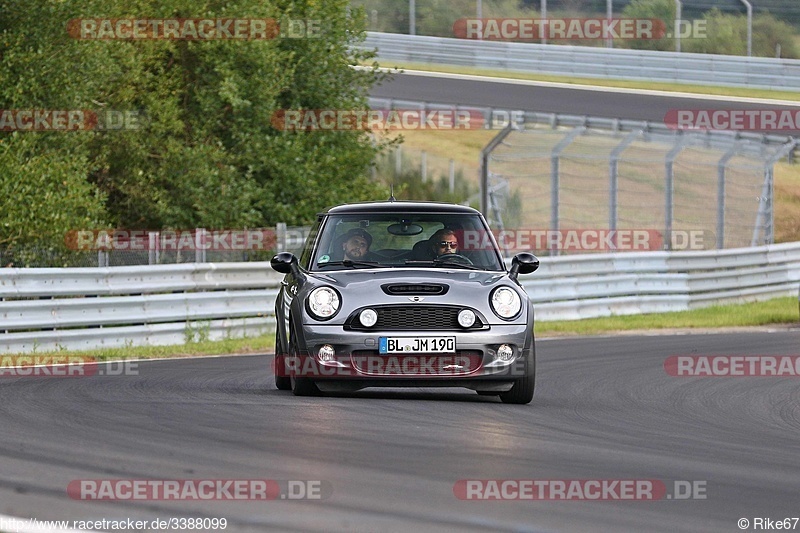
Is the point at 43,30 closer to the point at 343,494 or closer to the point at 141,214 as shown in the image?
the point at 141,214

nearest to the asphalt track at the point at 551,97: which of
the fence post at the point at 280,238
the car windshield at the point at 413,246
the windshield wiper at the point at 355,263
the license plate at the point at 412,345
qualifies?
the fence post at the point at 280,238

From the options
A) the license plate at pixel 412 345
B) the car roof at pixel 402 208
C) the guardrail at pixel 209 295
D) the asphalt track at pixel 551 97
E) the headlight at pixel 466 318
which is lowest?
the guardrail at pixel 209 295

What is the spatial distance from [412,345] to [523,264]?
144 cm

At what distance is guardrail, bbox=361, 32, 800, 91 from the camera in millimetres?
36125

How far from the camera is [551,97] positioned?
38.8 meters

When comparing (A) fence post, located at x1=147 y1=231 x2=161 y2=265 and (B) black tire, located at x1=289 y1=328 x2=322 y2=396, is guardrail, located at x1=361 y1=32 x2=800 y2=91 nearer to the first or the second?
(A) fence post, located at x1=147 y1=231 x2=161 y2=265

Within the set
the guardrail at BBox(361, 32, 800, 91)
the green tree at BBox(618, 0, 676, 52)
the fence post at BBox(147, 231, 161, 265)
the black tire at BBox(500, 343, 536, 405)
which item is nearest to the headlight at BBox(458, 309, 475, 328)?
the black tire at BBox(500, 343, 536, 405)

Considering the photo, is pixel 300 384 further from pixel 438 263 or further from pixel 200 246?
pixel 200 246

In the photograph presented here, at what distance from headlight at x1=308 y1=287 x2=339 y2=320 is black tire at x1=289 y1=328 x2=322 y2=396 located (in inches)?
12.3

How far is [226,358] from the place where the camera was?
15297 mm

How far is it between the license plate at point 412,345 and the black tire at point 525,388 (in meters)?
0.64

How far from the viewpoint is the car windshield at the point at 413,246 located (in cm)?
1125

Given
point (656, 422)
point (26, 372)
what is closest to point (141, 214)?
point (26, 372)

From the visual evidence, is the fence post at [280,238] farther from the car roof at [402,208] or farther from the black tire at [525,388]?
the black tire at [525,388]
